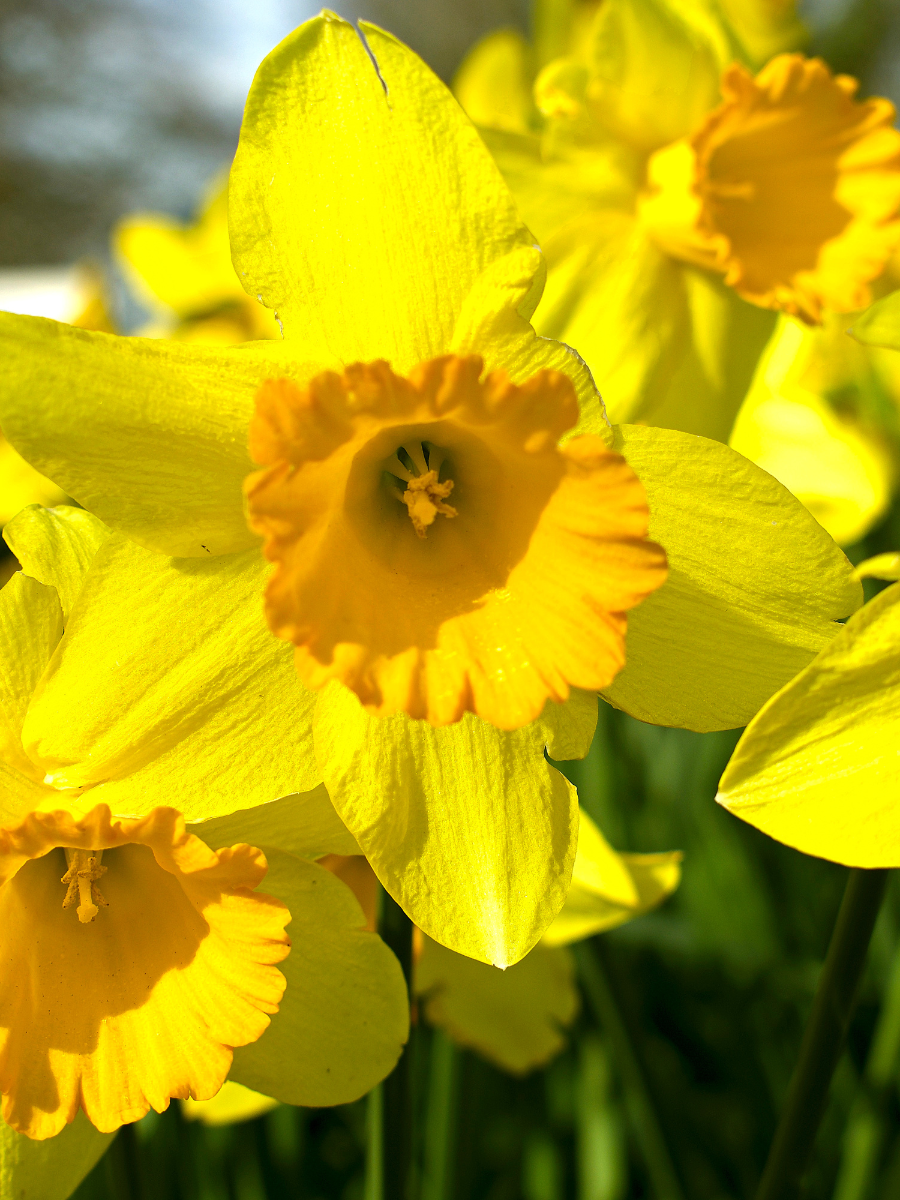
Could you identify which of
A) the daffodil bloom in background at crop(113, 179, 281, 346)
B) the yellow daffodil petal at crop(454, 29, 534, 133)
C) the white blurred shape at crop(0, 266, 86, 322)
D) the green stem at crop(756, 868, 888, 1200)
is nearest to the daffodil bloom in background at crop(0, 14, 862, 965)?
the green stem at crop(756, 868, 888, 1200)

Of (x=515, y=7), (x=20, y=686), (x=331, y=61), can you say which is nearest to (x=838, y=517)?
(x=331, y=61)

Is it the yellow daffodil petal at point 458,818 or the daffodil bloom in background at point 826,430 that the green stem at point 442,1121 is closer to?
the yellow daffodil petal at point 458,818

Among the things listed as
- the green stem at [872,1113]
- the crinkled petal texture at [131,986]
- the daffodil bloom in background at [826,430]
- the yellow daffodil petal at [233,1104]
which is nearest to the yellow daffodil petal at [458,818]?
the crinkled petal texture at [131,986]

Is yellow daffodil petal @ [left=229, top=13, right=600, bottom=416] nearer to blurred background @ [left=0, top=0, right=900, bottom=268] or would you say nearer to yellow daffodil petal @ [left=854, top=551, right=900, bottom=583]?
yellow daffodil petal @ [left=854, top=551, right=900, bottom=583]

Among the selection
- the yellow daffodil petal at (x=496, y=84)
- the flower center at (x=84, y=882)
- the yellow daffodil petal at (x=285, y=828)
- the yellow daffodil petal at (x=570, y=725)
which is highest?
the yellow daffodil petal at (x=496, y=84)

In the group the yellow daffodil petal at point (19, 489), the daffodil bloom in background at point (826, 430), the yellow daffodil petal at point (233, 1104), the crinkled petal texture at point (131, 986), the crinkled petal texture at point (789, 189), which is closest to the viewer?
the crinkled petal texture at point (131, 986)

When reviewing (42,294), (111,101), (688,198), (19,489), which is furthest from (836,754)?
(111,101)
